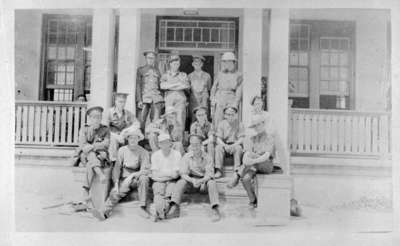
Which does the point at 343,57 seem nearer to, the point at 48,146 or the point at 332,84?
the point at 332,84

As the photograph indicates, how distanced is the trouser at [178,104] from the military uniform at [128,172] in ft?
1.34

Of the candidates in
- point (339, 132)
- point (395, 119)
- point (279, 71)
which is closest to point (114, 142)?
point (279, 71)

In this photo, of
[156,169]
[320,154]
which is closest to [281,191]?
[320,154]

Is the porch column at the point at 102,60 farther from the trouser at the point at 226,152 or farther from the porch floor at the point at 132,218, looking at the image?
the trouser at the point at 226,152

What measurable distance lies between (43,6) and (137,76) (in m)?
0.84

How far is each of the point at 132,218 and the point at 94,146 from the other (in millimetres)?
599

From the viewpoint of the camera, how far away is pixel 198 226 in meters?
3.46

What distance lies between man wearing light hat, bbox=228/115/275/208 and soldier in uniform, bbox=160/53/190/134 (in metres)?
0.57

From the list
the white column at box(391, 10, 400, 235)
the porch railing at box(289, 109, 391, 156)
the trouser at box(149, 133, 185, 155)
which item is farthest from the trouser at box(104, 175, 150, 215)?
the white column at box(391, 10, 400, 235)

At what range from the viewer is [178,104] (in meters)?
3.80

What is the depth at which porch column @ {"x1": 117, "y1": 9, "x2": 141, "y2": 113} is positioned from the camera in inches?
145

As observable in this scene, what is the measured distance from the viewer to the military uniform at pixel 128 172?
11.6 feet

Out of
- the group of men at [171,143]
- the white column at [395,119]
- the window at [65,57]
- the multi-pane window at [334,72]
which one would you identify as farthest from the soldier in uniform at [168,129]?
the white column at [395,119]

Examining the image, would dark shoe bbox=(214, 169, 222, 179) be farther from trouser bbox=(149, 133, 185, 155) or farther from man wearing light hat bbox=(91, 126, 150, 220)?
man wearing light hat bbox=(91, 126, 150, 220)
